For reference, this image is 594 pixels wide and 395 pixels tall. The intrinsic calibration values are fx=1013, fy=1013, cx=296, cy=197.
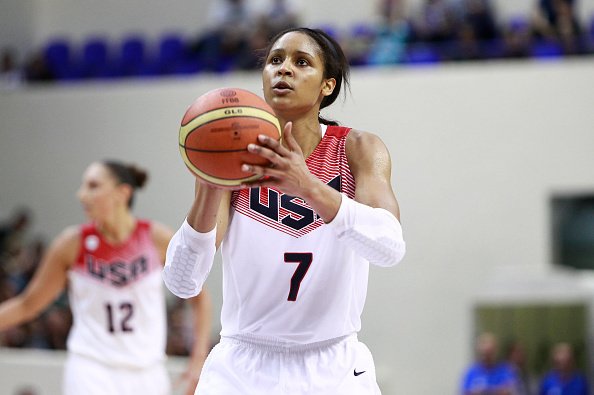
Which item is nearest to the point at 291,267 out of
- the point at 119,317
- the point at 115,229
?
the point at 119,317

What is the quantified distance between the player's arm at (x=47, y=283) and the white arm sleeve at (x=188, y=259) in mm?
2706

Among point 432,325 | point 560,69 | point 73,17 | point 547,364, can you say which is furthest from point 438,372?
point 73,17

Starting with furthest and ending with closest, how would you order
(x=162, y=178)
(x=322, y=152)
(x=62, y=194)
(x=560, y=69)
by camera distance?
(x=62, y=194) → (x=162, y=178) → (x=560, y=69) → (x=322, y=152)

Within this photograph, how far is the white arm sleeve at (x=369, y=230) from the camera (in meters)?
3.25

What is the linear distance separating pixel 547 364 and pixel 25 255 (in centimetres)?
748

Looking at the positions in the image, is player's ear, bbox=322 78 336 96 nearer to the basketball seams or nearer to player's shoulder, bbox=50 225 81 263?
the basketball seams

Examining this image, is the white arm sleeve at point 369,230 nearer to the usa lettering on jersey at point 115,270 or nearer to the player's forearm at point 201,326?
Answer: the usa lettering on jersey at point 115,270

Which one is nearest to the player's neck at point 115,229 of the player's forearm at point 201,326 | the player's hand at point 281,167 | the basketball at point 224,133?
the player's forearm at point 201,326

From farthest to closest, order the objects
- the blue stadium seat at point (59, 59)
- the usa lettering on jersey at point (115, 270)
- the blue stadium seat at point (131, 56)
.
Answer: the blue stadium seat at point (59, 59) → the blue stadium seat at point (131, 56) → the usa lettering on jersey at point (115, 270)

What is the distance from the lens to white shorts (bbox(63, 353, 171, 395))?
19.6 feet

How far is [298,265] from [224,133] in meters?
0.74

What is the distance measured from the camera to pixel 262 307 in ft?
12.2

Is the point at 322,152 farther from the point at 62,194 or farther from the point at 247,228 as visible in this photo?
the point at 62,194

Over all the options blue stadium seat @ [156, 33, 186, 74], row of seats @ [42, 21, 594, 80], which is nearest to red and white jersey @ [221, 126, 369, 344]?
row of seats @ [42, 21, 594, 80]
